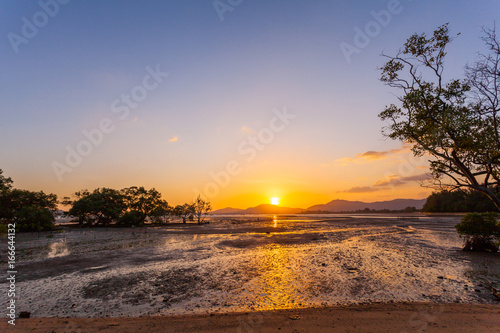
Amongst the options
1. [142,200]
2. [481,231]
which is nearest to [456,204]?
[481,231]

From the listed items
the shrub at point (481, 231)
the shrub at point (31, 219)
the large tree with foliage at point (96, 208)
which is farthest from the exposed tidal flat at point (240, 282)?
the large tree with foliage at point (96, 208)

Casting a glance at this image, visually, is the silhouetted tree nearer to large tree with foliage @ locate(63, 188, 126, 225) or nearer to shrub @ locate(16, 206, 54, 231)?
large tree with foliage @ locate(63, 188, 126, 225)

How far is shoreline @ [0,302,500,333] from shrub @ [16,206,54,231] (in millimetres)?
45641

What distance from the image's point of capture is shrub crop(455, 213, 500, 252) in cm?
1684

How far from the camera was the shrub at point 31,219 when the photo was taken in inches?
1561

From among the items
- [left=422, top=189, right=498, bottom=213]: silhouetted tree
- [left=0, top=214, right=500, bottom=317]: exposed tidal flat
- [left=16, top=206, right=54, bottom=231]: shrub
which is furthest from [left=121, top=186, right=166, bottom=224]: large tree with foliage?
[left=422, top=189, right=498, bottom=213]: silhouetted tree

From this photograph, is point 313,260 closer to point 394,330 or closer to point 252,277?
point 252,277

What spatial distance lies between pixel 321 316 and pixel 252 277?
5.25 metres

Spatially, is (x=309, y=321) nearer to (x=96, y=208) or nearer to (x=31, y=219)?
(x=31, y=219)

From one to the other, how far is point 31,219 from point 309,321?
52887 mm

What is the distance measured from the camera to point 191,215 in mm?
76188

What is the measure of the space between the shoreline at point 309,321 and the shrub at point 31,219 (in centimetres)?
4564

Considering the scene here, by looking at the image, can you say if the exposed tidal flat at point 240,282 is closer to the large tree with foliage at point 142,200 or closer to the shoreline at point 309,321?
the shoreline at point 309,321

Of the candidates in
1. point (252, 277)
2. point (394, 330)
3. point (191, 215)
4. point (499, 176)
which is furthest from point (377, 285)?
point (191, 215)
